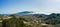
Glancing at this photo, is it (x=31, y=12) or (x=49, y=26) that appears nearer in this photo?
(x=31, y=12)

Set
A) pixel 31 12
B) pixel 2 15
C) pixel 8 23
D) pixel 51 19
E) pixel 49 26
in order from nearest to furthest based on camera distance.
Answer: pixel 8 23 → pixel 2 15 → pixel 31 12 → pixel 49 26 → pixel 51 19

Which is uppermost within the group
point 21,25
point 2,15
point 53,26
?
point 2,15

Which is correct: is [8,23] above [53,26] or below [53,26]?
above

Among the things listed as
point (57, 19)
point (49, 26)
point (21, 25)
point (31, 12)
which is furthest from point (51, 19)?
point (21, 25)

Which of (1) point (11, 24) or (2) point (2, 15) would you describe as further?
(2) point (2, 15)

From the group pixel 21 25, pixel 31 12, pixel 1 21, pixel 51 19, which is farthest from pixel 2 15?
pixel 51 19

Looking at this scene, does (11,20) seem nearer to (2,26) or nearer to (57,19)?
(2,26)

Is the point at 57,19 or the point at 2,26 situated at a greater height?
the point at 2,26

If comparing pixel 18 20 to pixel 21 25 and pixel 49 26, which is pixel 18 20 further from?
pixel 49 26

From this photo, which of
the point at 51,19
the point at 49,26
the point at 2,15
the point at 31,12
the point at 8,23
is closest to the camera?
the point at 8,23
